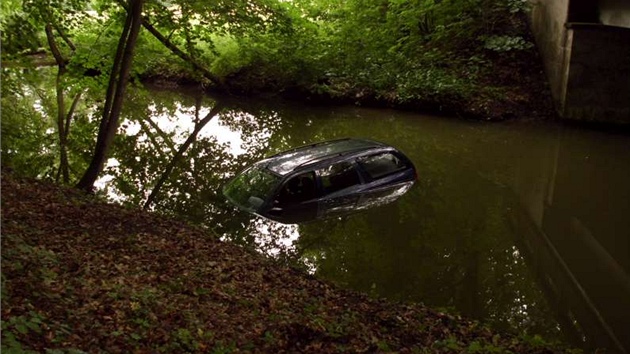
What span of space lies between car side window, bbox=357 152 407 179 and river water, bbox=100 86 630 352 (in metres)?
0.76

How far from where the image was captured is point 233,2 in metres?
18.2

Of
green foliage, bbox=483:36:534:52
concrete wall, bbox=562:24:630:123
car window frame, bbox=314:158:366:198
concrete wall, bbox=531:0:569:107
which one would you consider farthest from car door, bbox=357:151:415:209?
green foliage, bbox=483:36:534:52

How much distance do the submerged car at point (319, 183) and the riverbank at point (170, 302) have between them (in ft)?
5.53

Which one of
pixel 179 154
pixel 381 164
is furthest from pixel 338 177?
pixel 179 154

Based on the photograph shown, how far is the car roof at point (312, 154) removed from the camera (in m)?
11.5

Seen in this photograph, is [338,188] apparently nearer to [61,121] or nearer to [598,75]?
[61,121]

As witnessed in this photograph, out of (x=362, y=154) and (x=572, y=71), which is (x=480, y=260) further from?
(x=572, y=71)

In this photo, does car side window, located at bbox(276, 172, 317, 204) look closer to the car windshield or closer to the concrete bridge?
the car windshield

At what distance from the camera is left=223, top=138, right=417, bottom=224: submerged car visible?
11.1 meters

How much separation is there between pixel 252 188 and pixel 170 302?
500cm

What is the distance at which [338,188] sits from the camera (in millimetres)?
11766

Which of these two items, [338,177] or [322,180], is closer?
[322,180]

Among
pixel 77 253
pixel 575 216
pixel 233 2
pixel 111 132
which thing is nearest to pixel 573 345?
pixel 575 216

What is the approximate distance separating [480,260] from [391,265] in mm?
1650
